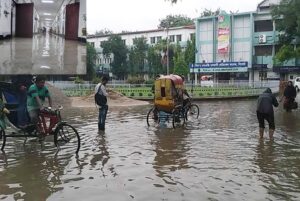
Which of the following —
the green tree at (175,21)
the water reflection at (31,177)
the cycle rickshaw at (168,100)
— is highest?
the green tree at (175,21)

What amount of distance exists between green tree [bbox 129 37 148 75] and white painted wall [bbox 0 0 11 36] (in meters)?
56.0

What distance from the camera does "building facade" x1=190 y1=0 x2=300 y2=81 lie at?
49.6 m

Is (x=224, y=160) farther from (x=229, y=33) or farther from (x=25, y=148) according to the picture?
(x=229, y=33)

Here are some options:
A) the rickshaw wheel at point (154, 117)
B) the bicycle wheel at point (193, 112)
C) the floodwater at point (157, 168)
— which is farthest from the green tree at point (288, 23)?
the floodwater at point (157, 168)

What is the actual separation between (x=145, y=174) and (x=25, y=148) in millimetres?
3740

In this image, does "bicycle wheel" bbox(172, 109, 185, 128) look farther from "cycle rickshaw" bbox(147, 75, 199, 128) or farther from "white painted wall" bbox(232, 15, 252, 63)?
"white painted wall" bbox(232, 15, 252, 63)

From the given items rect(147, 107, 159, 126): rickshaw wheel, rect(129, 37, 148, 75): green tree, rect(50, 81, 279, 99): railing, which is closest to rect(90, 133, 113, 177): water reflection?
rect(147, 107, 159, 126): rickshaw wheel

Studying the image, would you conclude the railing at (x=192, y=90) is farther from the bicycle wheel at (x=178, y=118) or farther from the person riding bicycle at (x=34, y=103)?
the person riding bicycle at (x=34, y=103)

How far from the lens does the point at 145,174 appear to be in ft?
23.9

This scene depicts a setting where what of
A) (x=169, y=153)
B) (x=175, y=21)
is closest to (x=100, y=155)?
(x=169, y=153)

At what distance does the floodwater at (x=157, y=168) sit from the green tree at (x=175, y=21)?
226ft

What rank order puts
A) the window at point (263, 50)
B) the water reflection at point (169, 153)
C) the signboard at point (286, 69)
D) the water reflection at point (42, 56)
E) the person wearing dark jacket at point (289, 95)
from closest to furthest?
the water reflection at point (169, 153)
the water reflection at point (42, 56)
the person wearing dark jacket at point (289, 95)
the signboard at point (286, 69)
the window at point (263, 50)

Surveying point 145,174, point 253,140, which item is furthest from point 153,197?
point 253,140

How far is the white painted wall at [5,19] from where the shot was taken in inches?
326
